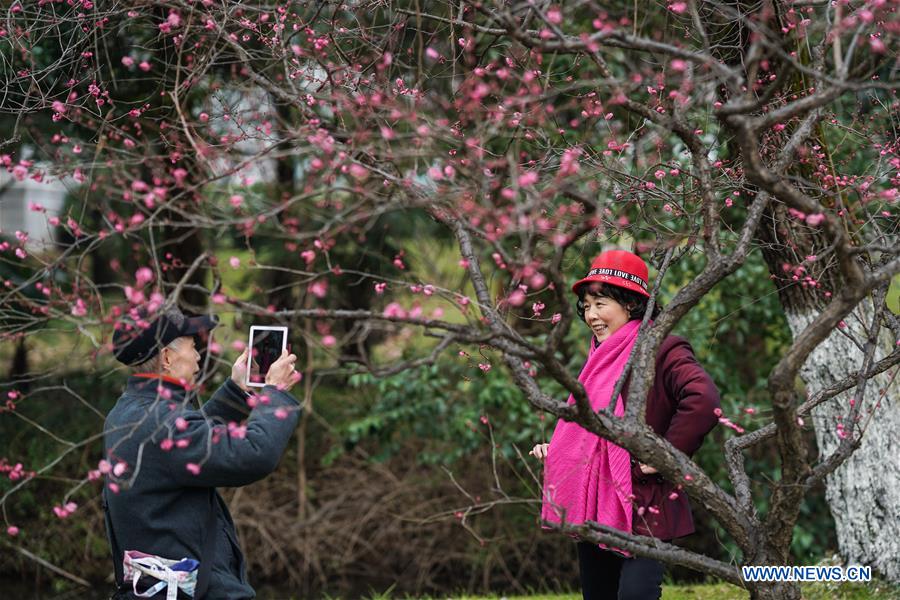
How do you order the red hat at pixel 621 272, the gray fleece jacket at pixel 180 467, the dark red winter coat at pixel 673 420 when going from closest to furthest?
the gray fleece jacket at pixel 180 467 → the dark red winter coat at pixel 673 420 → the red hat at pixel 621 272

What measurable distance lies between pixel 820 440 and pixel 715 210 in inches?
98.6

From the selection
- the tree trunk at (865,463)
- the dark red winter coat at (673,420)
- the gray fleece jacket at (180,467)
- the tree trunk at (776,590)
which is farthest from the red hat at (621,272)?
the tree trunk at (865,463)

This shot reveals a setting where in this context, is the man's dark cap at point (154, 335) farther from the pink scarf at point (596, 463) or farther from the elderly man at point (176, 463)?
the pink scarf at point (596, 463)

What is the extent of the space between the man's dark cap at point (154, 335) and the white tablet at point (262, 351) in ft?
0.47

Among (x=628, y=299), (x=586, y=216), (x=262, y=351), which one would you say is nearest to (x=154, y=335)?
(x=262, y=351)

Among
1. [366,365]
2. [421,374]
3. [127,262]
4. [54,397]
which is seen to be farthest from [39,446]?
[366,365]

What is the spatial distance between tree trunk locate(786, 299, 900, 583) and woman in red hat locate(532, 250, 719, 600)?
171 centimetres

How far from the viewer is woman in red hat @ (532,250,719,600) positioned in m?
3.02

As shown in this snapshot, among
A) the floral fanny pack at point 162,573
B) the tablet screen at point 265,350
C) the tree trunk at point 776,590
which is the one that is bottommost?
the floral fanny pack at point 162,573

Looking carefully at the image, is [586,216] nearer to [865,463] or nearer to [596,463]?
[596,463]

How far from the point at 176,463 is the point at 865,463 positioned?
11.0 feet

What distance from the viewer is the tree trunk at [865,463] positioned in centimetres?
456

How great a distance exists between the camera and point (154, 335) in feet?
9.23

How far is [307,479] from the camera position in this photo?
8.73 meters
